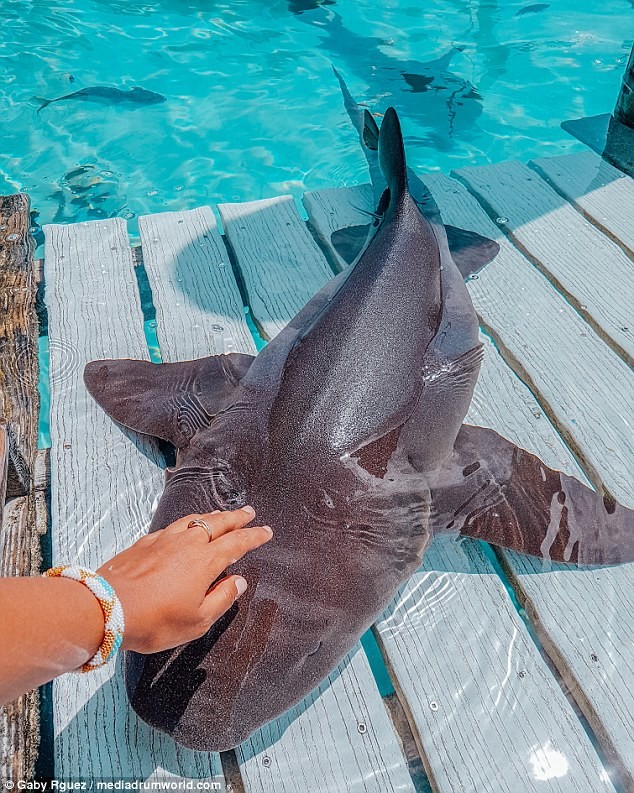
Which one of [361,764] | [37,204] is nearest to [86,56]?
[37,204]

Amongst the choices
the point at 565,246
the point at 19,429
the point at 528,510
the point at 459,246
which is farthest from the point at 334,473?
the point at 565,246

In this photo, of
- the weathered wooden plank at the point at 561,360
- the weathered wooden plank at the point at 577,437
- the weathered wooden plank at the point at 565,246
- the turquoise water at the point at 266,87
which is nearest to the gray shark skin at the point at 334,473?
the weathered wooden plank at the point at 577,437

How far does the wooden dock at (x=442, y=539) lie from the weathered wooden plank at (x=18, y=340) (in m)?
0.14

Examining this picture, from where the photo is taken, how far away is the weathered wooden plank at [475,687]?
271cm

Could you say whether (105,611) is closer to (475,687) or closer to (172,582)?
(172,582)

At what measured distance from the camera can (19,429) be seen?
12.6 feet

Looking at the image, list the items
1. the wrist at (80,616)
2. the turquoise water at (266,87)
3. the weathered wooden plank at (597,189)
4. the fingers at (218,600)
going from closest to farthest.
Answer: the wrist at (80,616) < the fingers at (218,600) < the weathered wooden plank at (597,189) < the turquoise water at (266,87)

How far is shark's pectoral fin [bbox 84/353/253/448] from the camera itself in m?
3.62

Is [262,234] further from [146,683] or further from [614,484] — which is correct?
[146,683]

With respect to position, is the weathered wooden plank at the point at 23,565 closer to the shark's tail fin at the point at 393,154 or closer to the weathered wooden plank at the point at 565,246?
the shark's tail fin at the point at 393,154

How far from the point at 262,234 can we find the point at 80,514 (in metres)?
2.79

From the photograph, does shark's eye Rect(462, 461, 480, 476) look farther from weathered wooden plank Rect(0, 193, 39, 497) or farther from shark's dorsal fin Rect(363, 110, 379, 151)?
shark's dorsal fin Rect(363, 110, 379, 151)

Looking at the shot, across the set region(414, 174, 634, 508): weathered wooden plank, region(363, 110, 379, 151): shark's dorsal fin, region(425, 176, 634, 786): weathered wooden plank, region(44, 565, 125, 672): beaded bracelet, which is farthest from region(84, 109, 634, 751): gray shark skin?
region(363, 110, 379, 151): shark's dorsal fin

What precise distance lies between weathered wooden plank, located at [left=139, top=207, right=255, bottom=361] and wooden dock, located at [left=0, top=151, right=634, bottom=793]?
16mm
